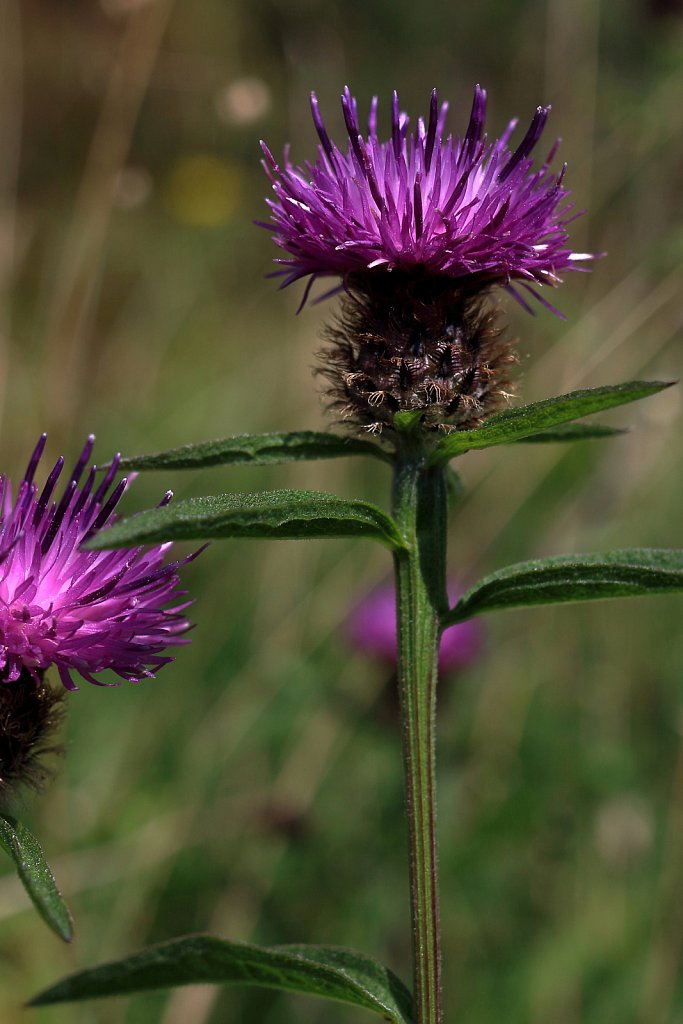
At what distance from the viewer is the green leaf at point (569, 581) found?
1.53 m

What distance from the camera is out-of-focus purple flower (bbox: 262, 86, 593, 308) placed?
168 cm

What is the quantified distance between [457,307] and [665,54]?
374 centimetres

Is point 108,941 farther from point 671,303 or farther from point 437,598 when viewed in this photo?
point 671,303

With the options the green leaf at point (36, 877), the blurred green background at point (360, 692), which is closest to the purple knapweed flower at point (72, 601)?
the green leaf at point (36, 877)

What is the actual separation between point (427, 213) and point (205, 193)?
520cm

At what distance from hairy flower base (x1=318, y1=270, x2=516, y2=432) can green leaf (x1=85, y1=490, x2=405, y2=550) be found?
0.26 metres

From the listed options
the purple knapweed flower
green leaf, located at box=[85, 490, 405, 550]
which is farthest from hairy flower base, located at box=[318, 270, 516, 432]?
the purple knapweed flower

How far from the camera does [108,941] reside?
322 cm

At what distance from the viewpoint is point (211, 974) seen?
1361 millimetres

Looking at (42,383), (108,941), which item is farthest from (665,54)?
(108,941)

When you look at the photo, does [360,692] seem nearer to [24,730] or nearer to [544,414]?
[24,730]

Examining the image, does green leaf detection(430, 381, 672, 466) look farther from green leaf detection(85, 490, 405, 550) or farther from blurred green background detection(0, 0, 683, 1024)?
blurred green background detection(0, 0, 683, 1024)

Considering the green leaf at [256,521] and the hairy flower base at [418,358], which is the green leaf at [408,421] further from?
the green leaf at [256,521]

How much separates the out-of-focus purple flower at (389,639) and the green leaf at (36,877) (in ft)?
9.33
